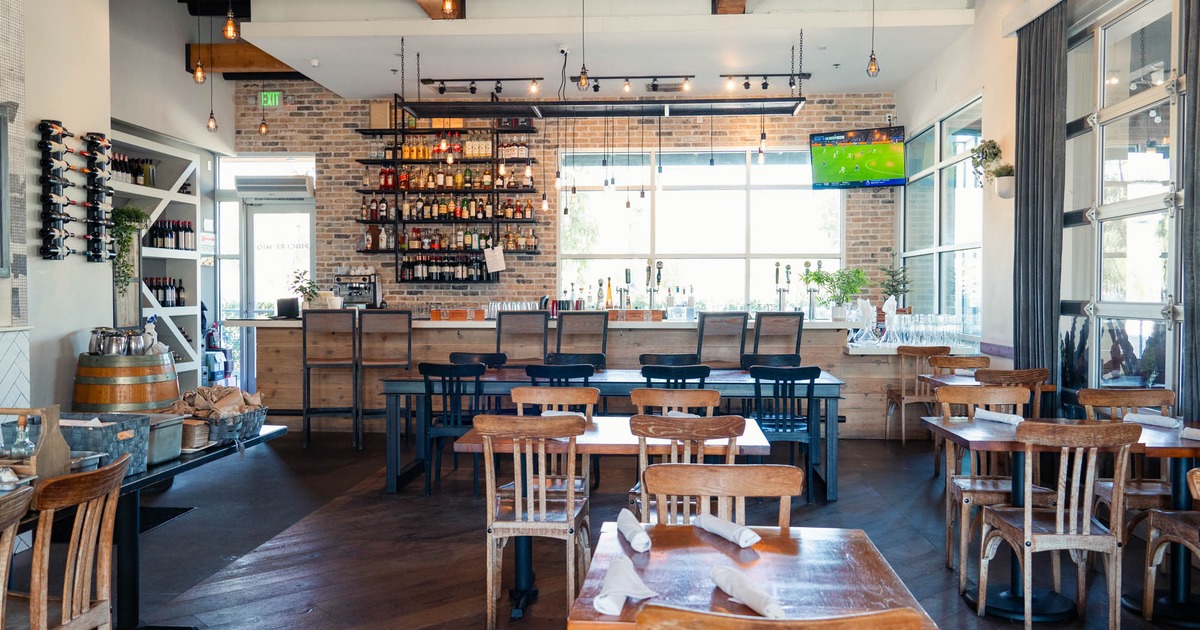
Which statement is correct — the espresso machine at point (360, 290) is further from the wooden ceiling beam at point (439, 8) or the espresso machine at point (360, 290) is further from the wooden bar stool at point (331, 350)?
the wooden ceiling beam at point (439, 8)

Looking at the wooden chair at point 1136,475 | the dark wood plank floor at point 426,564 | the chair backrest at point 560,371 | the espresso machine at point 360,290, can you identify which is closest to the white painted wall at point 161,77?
the espresso machine at point 360,290

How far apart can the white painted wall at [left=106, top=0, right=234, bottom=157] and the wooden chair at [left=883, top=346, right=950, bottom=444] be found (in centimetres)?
767

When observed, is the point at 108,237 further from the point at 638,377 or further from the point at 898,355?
the point at 898,355

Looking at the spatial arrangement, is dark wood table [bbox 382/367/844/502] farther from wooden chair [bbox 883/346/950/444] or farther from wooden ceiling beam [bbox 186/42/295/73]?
wooden ceiling beam [bbox 186/42/295/73]

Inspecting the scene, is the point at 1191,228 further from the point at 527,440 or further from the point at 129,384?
the point at 129,384

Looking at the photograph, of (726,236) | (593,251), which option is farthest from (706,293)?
(593,251)

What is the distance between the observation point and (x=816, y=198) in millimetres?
9758

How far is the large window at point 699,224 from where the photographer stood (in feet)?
32.0

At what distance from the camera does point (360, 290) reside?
9.49 meters

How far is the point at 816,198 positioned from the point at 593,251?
9.22 feet

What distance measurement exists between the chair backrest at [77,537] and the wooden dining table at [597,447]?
4.40ft

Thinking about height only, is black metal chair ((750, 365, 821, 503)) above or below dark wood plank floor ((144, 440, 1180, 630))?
above

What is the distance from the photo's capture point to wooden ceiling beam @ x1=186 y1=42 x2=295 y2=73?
8.81 metres

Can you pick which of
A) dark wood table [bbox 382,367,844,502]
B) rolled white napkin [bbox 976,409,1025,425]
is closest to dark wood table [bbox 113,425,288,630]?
dark wood table [bbox 382,367,844,502]
